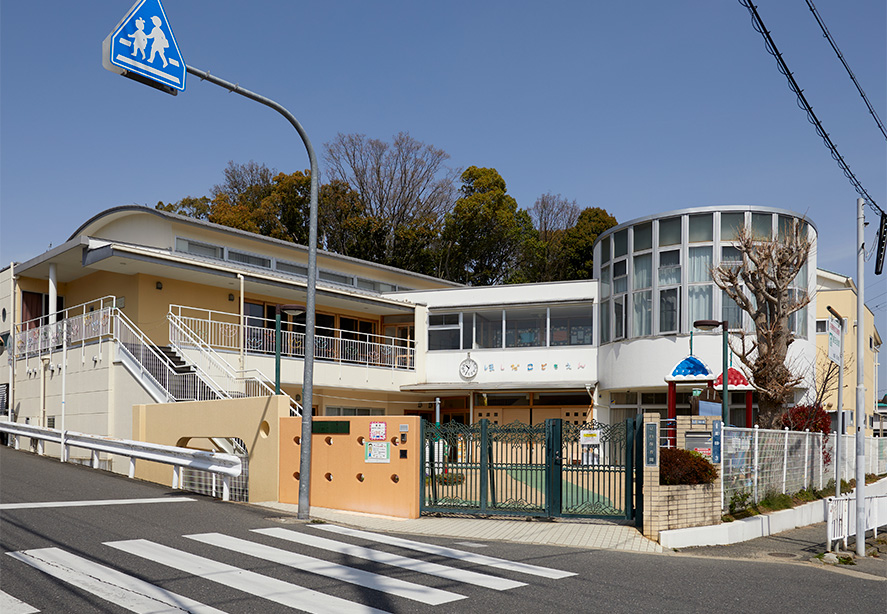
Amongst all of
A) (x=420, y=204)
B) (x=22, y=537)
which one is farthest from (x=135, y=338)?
(x=420, y=204)

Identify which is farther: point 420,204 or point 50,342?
point 420,204

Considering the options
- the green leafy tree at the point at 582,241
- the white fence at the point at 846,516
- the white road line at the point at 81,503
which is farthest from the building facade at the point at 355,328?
→ the green leafy tree at the point at 582,241

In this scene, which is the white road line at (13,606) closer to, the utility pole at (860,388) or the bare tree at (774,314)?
the utility pole at (860,388)

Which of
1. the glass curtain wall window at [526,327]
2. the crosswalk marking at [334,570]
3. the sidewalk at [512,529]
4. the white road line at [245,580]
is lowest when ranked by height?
the sidewalk at [512,529]

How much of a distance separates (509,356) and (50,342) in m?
15.0

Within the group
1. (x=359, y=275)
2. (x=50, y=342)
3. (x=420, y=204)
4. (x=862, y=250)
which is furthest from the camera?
(x=420, y=204)

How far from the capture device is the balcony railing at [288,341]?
2352 cm

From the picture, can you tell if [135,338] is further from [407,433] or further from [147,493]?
[407,433]

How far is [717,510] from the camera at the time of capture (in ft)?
45.2

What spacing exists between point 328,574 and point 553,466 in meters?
6.23

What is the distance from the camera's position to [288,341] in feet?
83.7

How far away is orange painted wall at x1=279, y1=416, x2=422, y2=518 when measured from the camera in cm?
1461

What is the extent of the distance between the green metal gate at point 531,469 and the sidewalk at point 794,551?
1.76 metres

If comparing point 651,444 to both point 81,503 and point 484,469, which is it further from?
point 81,503
